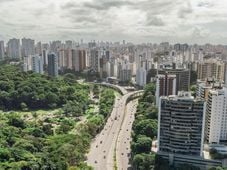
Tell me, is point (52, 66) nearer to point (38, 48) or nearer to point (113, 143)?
point (38, 48)

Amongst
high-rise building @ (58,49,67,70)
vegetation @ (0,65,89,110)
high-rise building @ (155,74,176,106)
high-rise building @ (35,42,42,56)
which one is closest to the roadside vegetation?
vegetation @ (0,65,89,110)

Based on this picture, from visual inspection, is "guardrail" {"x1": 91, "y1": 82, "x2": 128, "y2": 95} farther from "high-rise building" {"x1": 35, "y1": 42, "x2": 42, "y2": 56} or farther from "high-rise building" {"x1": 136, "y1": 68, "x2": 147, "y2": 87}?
"high-rise building" {"x1": 35, "y1": 42, "x2": 42, "y2": 56}

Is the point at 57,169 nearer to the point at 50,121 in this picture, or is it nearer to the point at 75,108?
the point at 50,121

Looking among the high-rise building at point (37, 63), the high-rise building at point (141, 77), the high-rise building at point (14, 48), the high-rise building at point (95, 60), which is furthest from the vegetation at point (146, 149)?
the high-rise building at point (14, 48)

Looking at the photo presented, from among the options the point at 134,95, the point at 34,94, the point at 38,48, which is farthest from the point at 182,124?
the point at 38,48

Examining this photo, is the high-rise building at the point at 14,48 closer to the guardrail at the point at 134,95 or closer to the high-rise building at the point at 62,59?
the high-rise building at the point at 62,59
